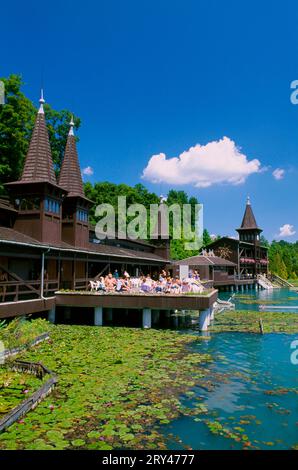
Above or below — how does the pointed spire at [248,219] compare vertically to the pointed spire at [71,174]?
above

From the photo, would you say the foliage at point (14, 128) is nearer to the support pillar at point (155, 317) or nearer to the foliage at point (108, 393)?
the support pillar at point (155, 317)

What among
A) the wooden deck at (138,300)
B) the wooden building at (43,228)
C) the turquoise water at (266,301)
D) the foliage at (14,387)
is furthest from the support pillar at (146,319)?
the turquoise water at (266,301)

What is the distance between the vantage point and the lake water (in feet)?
24.6

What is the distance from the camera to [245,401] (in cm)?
963

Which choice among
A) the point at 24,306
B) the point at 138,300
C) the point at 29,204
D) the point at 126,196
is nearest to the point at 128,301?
the point at 138,300

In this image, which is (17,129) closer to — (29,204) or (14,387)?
(29,204)

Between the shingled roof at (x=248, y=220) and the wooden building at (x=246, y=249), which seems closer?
the wooden building at (x=246, y=249)

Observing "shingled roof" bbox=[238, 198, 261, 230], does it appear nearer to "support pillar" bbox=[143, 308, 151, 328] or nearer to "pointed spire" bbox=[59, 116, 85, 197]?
"pointed spire" bbox=[59, 116, 85, 197]

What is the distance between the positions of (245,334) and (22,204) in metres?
14.2

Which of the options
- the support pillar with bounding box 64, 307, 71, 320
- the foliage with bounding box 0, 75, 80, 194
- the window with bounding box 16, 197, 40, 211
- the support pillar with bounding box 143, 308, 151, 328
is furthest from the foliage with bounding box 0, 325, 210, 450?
the foliage with bounding box 0, 75, 80, 194

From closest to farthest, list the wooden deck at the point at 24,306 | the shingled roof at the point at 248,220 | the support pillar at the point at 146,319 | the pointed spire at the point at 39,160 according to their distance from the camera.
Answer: the wooden deck at the point at 24,306, the support pillar at the point at 146,319, the pointed spire at the point at 39,160, the shingled roof at the point at 248,220

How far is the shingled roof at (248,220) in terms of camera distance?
7350 centimetres

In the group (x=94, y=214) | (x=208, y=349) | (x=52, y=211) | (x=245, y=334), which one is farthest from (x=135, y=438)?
(x=94, y=214)

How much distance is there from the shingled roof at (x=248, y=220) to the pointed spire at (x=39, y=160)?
183 feet
